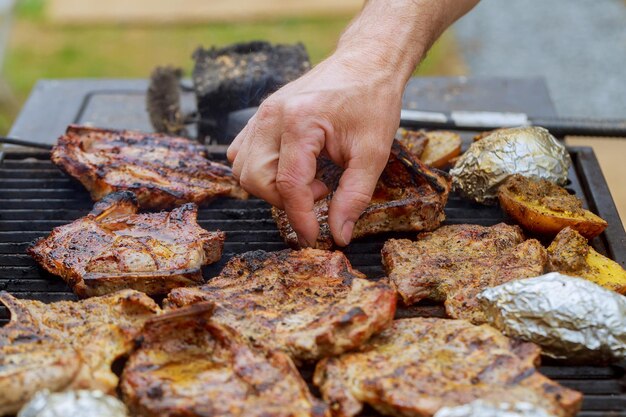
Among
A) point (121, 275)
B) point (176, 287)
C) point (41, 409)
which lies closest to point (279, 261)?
point (176, 287)

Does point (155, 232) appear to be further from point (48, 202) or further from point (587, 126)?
point (587, 126)

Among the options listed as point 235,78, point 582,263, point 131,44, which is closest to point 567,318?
point 582,263

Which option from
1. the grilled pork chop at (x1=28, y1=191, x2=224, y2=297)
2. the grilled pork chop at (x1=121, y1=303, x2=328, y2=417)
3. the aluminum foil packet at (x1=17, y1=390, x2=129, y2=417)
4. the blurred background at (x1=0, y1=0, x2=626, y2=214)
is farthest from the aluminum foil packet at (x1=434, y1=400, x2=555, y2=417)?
the blurred background at (x1=0, y1=0, x2=626, y2=214)

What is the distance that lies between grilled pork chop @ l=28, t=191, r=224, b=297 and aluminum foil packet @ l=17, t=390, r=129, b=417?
758 mm

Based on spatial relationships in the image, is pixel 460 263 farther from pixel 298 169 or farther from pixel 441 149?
pixel 441 149

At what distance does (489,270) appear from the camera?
313 centimetres

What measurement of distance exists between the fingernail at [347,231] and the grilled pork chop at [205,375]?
2.45ft

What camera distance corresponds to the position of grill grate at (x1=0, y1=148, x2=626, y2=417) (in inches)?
128

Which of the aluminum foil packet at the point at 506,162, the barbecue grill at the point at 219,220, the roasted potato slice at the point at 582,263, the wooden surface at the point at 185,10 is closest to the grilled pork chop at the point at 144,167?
the barbecue grill at the point at 219,220

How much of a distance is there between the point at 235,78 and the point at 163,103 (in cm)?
51

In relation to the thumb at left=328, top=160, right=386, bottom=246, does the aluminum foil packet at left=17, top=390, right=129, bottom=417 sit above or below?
below

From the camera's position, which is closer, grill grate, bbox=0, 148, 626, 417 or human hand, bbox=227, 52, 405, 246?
human hand, bbox=227, 52, 405, 246

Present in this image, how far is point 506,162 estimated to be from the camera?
12.2ft

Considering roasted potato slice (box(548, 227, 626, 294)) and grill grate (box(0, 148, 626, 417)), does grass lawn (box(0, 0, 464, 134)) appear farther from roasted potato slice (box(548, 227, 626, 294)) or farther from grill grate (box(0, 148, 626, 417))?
A: roasted potato slice (box(548, 227, 626, 294))
